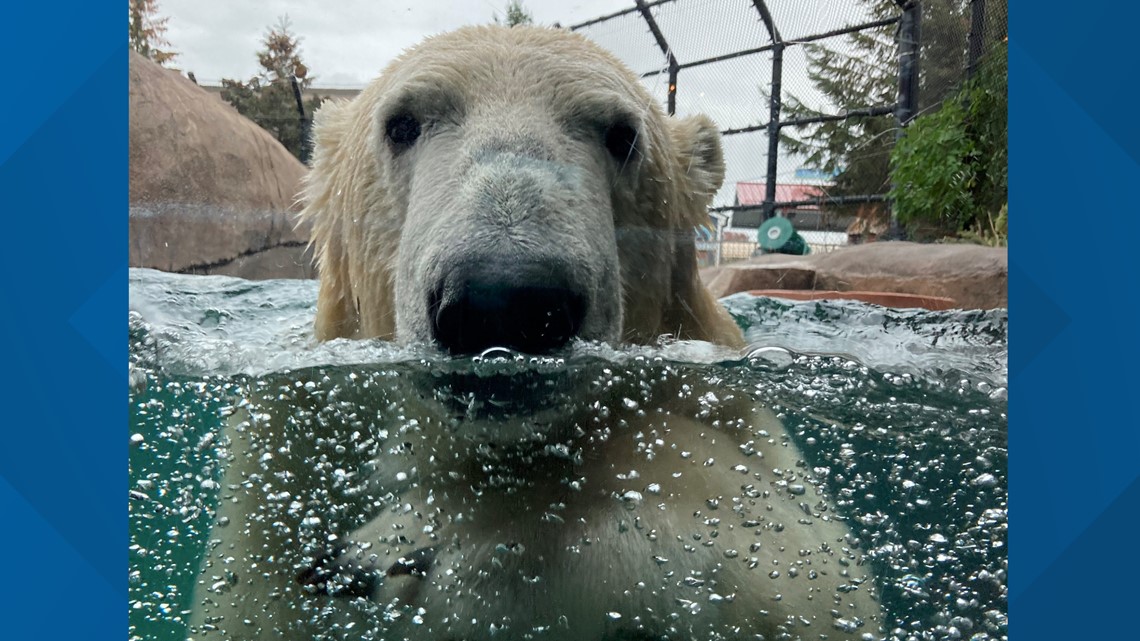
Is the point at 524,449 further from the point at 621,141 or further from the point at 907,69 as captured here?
the point at 907,69

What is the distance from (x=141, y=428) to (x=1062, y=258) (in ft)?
7.16

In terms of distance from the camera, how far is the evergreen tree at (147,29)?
1.56 meters

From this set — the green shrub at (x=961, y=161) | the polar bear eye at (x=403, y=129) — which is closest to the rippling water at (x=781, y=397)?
the green shrub at (x=961, y=161)

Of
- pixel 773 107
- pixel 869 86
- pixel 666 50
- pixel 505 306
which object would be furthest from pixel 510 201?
pixel 869 86

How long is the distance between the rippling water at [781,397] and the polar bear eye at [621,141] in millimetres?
433

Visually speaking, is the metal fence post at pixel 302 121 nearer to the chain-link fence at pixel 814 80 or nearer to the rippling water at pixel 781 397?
the rippling water at pixel 781 397

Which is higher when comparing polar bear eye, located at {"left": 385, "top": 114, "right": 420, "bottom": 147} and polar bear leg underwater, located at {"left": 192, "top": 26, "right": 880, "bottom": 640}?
polar bear eye, located at {"left": 385, "top": 114, "right": 420, "bottom": 147}

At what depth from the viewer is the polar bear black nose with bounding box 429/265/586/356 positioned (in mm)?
1241

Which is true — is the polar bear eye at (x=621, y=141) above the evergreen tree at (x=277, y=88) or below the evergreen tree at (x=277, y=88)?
below

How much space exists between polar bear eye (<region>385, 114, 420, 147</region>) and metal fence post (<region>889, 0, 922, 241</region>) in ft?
3.40

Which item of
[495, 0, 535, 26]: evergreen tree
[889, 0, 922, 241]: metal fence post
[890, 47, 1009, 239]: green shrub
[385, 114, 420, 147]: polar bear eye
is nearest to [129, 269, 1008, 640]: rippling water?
[890, 47, 1009, 239]: green shrub

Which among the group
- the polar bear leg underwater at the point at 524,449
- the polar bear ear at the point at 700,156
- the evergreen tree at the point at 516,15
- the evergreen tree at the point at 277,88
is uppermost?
the evergreen tree at the point at 516,15

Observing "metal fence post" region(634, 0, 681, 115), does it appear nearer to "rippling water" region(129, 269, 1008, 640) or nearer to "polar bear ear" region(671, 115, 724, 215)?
"polar bear ear" region(671, 115, 724, 215)

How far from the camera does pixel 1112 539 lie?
4.64ft
